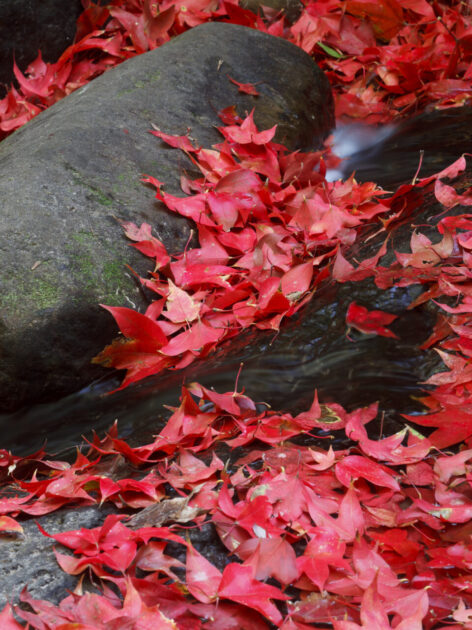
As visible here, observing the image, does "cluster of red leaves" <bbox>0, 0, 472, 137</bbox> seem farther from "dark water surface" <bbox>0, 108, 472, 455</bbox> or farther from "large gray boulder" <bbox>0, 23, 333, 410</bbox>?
"dark water surface" <bbox>0, 108, 472, 455</bbox>

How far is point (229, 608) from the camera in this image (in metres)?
1.14

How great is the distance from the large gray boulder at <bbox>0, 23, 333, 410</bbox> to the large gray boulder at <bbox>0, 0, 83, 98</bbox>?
3.08ft

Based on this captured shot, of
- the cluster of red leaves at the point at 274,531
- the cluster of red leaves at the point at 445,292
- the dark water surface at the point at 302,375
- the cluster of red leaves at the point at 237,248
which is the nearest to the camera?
the cluster of red leaves at the point at 274,531

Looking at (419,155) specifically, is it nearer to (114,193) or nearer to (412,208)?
(412,208)

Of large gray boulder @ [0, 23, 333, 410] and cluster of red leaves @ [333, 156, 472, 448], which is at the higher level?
large gray boulder @ [0, 23, 333, 410]

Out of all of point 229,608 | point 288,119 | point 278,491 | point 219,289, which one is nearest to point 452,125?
point 288,119

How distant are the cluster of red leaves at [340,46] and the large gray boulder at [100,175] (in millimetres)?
465

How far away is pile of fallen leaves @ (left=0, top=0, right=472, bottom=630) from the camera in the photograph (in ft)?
3.75

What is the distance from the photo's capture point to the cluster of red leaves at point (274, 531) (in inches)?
44.2

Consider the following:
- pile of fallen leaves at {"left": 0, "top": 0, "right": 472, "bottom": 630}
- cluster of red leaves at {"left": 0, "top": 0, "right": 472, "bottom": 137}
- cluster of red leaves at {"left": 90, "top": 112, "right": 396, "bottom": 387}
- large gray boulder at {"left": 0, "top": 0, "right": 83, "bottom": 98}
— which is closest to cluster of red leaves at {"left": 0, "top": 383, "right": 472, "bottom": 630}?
pile of fallen leaves at {"left": 0, "top": 0, "right": 472, "bottom": 630}

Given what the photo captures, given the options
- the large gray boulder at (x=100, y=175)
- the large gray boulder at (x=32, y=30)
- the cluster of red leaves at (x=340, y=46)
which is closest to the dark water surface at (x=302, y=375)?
the large gray boulder at (x=100, y=175)

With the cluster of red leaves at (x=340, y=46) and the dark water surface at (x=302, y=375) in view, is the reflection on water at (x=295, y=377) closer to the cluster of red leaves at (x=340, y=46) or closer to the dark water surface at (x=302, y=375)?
the dark water surface at (x=302, y=375)

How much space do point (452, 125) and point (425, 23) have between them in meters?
0.93

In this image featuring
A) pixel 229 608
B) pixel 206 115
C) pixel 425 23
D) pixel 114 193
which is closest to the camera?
pixel 229 608
